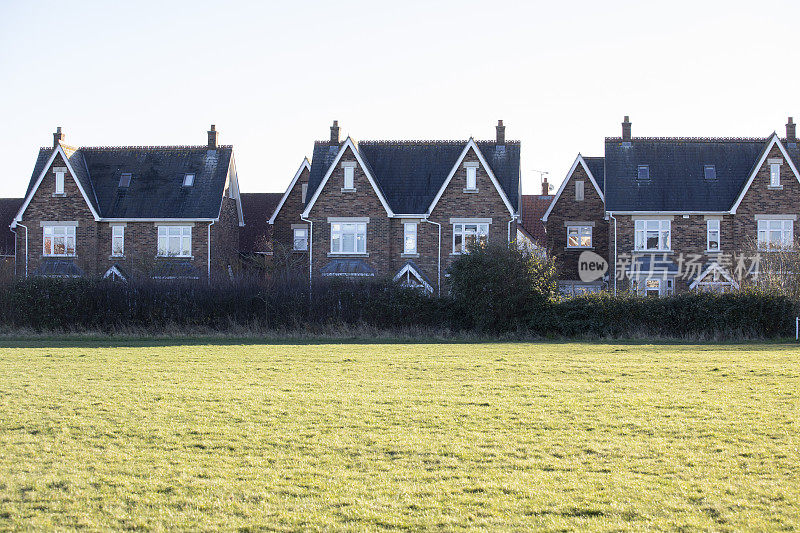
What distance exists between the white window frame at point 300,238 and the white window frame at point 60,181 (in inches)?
467

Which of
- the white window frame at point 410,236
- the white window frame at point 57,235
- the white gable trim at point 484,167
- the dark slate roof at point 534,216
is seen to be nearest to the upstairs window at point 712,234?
the white gable trim at point 484,167

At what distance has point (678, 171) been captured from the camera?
4181cm

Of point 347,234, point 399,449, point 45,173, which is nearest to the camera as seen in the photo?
point 399,449

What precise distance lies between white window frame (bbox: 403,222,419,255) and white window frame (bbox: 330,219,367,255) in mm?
1972

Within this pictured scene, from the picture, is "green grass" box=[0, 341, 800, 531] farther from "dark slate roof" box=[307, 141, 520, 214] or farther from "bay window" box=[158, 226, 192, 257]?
"bay window" box=[158, 226, 192, 257]

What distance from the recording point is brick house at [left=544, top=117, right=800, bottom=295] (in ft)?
130

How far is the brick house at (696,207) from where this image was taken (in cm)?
3950

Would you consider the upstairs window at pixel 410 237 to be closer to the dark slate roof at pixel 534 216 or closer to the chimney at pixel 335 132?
the chimney at pixel 335 132

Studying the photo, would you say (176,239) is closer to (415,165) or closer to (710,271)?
(415,165)

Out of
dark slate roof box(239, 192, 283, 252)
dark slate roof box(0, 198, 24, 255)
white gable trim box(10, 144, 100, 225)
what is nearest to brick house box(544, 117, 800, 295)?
dark slate roof box(239, 192, 283, 252)

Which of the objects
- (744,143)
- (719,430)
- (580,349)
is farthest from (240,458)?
(744,143)

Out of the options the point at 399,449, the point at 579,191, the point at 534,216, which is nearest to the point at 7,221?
the point at 534,216

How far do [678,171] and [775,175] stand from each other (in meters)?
4.54

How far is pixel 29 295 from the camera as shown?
3027 cm
